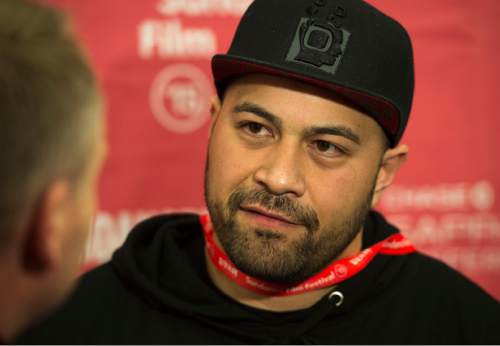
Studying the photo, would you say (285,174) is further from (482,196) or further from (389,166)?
(482,196)

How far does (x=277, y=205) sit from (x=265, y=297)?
0.30 m

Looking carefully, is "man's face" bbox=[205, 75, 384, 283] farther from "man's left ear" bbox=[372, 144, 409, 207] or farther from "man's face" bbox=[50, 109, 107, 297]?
"man's face" bbox=[50, 109, 107, 297]

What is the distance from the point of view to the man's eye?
1.56 metres

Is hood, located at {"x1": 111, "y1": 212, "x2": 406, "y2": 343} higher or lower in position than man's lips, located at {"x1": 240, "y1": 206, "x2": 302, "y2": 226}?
lower

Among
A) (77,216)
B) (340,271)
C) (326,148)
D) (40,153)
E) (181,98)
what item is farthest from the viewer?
(181,98)

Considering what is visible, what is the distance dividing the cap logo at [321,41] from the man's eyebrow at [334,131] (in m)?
0.14

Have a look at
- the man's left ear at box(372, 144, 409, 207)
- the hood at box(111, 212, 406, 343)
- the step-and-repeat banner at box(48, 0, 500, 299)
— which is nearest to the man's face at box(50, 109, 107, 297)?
the hood at box(111, 212, 406, 343)

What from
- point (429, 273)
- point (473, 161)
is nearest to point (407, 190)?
point (473, 161)

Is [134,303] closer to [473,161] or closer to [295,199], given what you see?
[295,199]

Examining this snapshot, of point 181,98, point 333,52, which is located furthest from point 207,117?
point 333,52

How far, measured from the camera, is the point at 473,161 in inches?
99.2

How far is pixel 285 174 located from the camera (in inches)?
57.7

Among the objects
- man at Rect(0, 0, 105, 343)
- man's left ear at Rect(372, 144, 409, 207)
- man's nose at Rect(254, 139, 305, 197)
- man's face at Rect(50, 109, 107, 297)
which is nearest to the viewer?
man at Rect(0, 0, 105, 343)

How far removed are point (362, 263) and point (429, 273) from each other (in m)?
0.26
